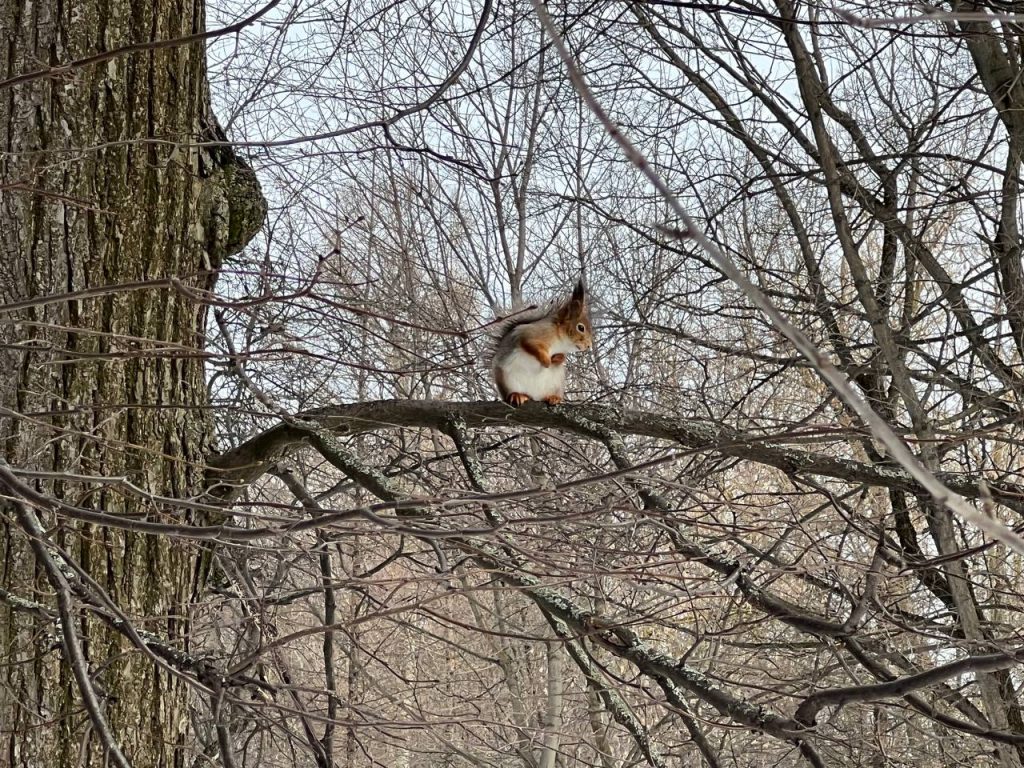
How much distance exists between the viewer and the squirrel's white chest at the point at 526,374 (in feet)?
12.8

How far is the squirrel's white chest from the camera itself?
3904 millimetres

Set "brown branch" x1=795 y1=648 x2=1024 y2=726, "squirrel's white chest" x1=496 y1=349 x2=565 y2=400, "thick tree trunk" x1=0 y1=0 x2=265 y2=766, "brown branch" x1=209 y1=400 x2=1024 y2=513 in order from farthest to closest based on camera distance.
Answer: "squirrel's white chest" x1=496 y1=349 x2=565 y2=400
"brown branch" x1=209 y1=400 x2=1024 y2=513
"thick tree trunk" x1=0 y1=0 x2=265 y2=766
"brown branch" x1=795 y1=648 x2=1024 y2=726

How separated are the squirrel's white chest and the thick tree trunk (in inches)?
41.5

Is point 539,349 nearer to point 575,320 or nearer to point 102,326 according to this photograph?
point 575,320

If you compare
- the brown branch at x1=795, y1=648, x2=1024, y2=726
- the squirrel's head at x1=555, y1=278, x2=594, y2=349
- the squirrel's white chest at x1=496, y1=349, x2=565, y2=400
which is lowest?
the brown branch at x1=795, y1=648, x2=1024, y2=726

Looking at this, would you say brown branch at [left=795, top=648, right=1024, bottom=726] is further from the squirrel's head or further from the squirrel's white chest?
the squirrel's head

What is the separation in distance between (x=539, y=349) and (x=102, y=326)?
1.45 meters

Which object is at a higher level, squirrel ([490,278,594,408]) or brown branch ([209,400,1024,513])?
squirrel ([490,278,594,408])

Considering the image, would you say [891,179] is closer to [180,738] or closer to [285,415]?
[285,415]

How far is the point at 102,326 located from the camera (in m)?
3.34

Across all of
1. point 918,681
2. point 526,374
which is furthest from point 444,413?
point 918,681

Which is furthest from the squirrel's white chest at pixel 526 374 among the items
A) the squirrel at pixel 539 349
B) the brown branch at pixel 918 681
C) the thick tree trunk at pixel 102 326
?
the brown branch at pixel 918 681

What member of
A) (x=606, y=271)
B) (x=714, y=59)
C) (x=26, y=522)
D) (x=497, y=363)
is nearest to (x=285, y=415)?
(x=497, y=363)

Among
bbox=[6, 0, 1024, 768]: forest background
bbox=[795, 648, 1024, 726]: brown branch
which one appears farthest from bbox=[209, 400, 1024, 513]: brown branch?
bbox=[795, 648, 1024, 726]: brown branch
